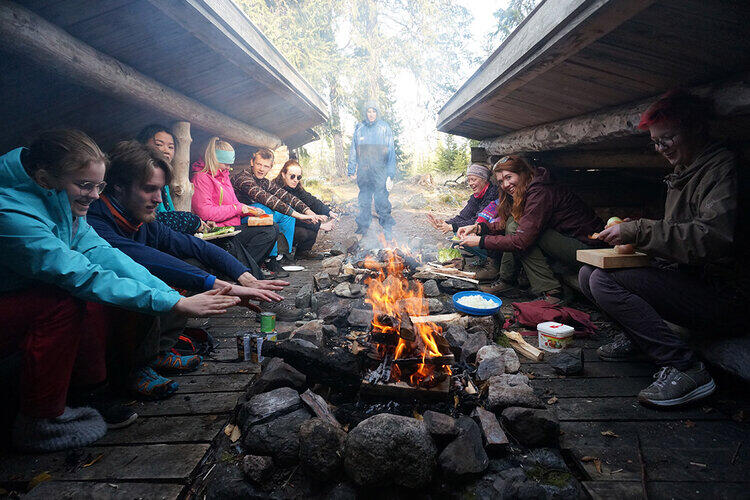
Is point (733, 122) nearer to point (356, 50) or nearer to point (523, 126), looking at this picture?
point (523, 126)

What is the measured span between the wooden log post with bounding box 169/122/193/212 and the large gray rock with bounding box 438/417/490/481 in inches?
193

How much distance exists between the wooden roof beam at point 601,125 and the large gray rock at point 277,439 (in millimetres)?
3055

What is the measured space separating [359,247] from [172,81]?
4.30 meters

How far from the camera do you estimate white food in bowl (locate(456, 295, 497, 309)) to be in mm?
3513

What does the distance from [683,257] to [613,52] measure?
1.39 m

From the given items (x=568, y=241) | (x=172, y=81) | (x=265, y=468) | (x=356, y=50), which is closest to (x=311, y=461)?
(x=265, y=468)

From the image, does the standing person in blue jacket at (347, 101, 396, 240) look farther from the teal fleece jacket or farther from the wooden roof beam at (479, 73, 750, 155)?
the teal fleece jacket

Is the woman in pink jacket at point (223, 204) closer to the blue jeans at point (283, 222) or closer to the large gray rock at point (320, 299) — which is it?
the blue jeans at point (283, 222)

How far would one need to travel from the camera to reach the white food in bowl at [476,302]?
11.5 feet

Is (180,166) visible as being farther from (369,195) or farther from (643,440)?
(643,440)

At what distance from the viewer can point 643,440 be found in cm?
199

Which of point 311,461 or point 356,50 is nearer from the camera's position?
point 311,461

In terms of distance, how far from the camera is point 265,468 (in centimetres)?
171

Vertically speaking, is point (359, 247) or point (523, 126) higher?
point (523, 126)
